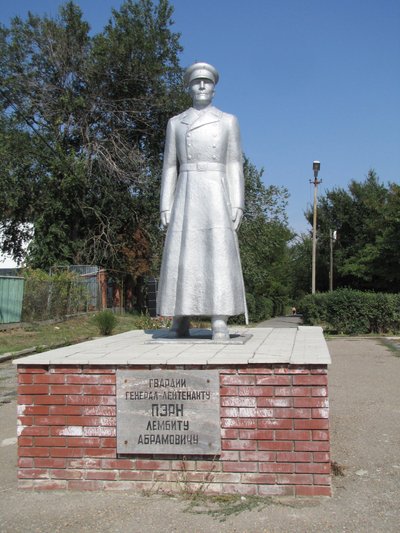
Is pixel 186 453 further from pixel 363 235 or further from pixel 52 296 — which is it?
pixel 363 235

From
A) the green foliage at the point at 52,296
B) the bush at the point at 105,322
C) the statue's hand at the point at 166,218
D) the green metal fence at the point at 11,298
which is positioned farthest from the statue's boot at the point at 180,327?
the green foliage at the point at 52,296

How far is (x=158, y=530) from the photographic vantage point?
3.66 meters

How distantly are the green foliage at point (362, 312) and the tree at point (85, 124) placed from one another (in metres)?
9.83

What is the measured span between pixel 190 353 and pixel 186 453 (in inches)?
34.2

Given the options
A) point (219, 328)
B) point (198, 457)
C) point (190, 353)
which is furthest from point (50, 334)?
point (198, 457)

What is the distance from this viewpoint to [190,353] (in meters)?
4.94

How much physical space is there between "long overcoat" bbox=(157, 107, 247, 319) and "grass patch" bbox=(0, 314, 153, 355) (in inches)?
311

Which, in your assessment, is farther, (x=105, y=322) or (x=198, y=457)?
(x=105, y=322)

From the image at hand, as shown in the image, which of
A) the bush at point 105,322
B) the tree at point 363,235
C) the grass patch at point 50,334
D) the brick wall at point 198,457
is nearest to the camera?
the brick wall at point 198,457

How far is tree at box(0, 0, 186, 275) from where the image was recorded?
24.6 metres

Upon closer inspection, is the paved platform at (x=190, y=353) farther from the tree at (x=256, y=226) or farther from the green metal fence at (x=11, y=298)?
the tree at (x=256, y=226)

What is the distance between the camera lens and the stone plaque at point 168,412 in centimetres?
436

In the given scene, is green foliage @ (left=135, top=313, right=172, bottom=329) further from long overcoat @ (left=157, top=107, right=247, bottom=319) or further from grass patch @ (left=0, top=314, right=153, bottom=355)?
long overcoat @ (left=157, top=107, right=247, bottom=319)

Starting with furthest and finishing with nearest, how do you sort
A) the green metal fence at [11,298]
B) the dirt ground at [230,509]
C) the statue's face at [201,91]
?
the green metal fence at [11,298]
the statue's face at [201,91]
the dirt ground at [230,509]
